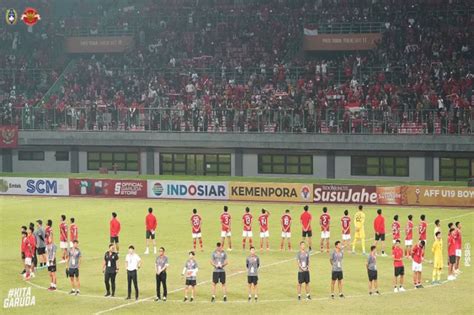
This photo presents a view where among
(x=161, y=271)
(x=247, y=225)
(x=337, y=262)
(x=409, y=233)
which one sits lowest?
(x=161, y=271)

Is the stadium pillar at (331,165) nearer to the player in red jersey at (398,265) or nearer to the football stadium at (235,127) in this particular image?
the football stadium at (235,127)

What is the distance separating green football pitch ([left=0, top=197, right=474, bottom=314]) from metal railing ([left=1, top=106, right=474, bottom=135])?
287 inches

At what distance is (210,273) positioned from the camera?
40844mm

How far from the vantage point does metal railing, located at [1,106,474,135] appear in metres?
65.3

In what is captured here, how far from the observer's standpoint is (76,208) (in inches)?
2466

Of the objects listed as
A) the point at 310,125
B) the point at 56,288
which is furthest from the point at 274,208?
the point at 56,288

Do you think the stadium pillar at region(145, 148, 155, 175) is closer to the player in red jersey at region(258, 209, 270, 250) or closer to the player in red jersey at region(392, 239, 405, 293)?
the player in red jersey at region(258, 209, 270, 250)

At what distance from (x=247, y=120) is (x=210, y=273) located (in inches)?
1175

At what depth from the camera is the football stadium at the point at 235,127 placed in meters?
51.4

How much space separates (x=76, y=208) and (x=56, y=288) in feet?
81.6

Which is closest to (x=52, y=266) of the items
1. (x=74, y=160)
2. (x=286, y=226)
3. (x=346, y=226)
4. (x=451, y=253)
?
(x=286, y=226)

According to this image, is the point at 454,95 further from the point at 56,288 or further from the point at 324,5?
the point at 56,288

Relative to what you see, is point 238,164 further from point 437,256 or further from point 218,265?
point 218,265

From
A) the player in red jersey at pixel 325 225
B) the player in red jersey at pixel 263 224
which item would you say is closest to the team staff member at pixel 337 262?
the player in red jersey at pixel 325 225
